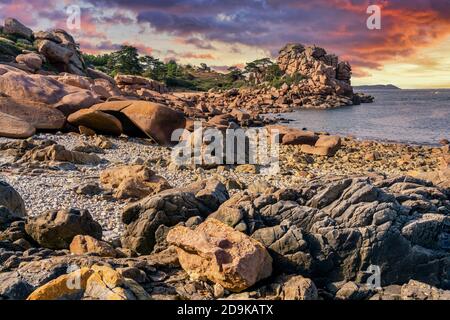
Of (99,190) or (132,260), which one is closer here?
(132,260)

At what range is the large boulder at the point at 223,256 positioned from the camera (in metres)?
6.64

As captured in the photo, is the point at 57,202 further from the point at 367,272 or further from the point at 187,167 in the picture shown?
the point at 367,272

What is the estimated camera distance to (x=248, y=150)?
2009cm

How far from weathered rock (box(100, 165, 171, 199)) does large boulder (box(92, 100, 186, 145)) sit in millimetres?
7849

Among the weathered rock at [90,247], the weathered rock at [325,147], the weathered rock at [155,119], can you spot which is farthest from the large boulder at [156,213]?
the weathered rock at [325,147]

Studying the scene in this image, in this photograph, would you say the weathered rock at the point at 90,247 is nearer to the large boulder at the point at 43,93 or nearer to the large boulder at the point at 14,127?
the large boulder at the point at 14,127

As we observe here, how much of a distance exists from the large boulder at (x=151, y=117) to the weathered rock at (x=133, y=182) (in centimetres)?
785

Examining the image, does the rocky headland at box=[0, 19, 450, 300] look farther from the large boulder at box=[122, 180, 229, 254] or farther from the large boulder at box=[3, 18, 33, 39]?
the large boulder at box=[3, 18, 33, 39]

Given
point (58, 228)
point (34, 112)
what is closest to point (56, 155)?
point (34, 112)

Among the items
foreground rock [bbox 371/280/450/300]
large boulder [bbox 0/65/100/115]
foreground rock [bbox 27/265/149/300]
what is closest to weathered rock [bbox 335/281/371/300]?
foreground rock [bbox 371/280/450/300]

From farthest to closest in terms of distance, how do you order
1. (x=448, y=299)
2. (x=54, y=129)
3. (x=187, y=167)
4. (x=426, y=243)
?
1. (x=54, y=129)
2. (x=187, y=167)
3. (x=426, y=243)
4. (x=448, y=299)

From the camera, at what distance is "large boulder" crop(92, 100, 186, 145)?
2281cm

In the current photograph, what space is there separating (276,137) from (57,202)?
18.2 meters
